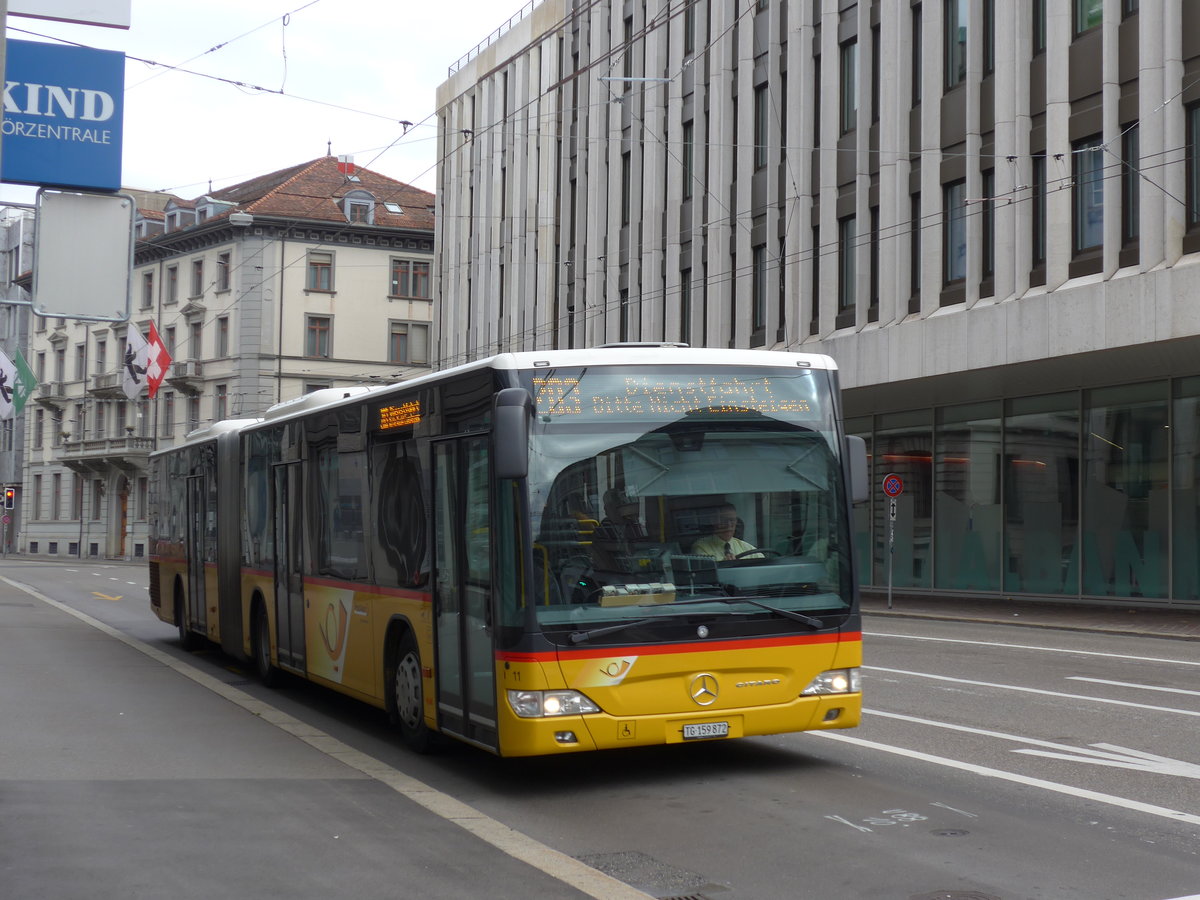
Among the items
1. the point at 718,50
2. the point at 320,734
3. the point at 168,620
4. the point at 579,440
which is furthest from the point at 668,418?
the point at 718,50

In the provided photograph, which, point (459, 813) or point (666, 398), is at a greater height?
point (666, 398)

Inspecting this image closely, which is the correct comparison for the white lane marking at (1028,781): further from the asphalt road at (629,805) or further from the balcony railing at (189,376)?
the balcony railing at (189,376)

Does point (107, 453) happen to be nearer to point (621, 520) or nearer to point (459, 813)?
point (621, 520)

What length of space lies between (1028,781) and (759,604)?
1826 mm

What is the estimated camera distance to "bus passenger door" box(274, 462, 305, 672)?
13109mm

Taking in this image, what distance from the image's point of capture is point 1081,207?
25781 mm

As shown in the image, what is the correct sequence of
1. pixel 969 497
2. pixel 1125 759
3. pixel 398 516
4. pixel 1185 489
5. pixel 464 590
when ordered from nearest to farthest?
1. pixel 464 590
2. pixel 1125 759
3. pixel 398 516
4. pixel 1185 489
5. pixel 969 497

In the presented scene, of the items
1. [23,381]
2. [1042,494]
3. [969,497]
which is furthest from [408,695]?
[23,381]

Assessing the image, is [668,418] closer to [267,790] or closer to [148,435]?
[267,790]

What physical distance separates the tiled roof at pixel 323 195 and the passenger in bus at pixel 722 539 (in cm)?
5872

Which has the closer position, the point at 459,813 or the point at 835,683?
the point at 459,813

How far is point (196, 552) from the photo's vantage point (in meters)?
18.1

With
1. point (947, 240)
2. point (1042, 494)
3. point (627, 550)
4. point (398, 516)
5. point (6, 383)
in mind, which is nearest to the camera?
point (627, 550)

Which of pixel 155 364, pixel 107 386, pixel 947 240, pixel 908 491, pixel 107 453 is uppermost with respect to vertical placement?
pixel 107 386
